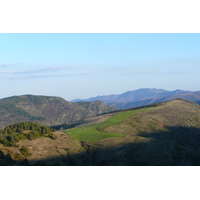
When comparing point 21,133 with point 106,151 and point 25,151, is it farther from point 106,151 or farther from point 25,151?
point 106,151

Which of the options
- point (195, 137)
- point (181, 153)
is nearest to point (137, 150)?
point (181, 153)

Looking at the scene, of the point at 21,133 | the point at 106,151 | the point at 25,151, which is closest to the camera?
the point at 25,151

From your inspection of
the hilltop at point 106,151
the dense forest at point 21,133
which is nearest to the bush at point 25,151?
the hilltop at point 106,151

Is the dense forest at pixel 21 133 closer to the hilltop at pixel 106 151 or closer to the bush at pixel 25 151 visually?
the hilltop at pixel 106 151

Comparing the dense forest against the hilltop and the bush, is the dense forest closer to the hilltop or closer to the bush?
the hilltop

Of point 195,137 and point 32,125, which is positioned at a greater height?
point 32,125

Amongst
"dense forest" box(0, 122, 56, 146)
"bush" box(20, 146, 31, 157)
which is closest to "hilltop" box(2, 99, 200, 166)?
"bush" box(20, 146, 31, 157)

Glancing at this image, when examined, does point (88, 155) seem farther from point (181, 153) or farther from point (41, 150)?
point (181, 153)

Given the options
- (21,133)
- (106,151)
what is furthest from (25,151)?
(106,151)
